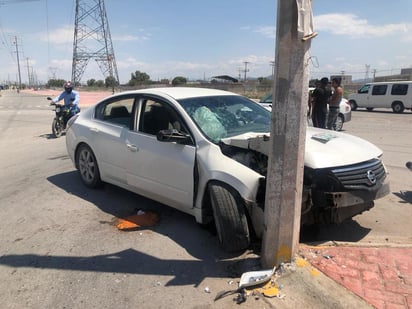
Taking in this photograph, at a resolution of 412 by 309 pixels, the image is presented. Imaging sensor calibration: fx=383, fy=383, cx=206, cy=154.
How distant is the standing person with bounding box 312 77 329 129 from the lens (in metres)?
10.5

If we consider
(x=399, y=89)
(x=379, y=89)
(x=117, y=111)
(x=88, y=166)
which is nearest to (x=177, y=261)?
(x=117, y=111)

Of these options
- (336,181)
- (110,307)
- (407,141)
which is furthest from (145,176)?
(407,141)

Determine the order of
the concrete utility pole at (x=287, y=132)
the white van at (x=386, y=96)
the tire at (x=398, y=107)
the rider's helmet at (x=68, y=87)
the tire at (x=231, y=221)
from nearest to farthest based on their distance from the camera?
the concrete utility pole at (x=287, y=132)
the tire at (x=231, y=221)
the rider's helmet at (x=68, y=87)
the white van at (x=386, y=96)
the tire at (x=398, y=107)

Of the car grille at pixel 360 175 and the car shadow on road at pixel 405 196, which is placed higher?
the car grille at pixel 360 175

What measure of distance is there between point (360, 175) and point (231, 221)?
4.57 ft

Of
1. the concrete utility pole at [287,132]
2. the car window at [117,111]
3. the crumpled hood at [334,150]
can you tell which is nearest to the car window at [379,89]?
the crumpled hood at [334,150]

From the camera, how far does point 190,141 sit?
169 inches

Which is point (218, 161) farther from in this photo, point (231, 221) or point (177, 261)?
point (177, 261)

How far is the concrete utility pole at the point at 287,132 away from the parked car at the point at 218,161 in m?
0.38

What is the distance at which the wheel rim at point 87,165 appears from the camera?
597 cm

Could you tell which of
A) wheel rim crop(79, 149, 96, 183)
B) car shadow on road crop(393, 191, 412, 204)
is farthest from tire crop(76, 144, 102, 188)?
car shadow on road crop(393, 191, 412, 204)

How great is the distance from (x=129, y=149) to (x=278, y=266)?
2531 millimetres

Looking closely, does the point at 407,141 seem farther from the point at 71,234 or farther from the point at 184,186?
the point at 71,234

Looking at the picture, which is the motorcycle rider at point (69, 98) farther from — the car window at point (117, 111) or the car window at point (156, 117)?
the car window at point (156, 117)
